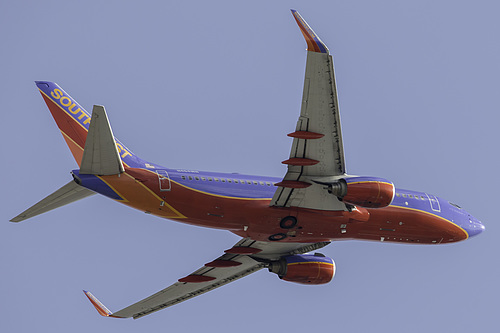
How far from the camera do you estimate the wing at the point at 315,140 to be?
3119 cm

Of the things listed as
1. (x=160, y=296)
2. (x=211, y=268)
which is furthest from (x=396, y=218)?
(x=160, y=296)

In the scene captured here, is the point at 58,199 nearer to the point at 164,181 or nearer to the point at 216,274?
the point at 164,181

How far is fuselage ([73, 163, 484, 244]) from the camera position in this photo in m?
35.6

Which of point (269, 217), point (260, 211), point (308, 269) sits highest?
point (260, 211)

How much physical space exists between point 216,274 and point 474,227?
14.2 metres

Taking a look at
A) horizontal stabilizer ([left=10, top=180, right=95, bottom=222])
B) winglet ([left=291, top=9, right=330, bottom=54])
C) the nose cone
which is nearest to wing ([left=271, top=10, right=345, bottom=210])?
winglet ([left=291, top=9, right=330, bottom=54])

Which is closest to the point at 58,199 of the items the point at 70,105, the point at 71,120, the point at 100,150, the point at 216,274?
the point at 100,150

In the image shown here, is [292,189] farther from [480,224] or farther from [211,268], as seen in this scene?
[480,224]

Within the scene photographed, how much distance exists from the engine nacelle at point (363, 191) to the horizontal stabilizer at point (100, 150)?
974 cm

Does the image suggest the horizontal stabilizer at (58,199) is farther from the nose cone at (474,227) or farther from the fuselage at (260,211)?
the nose cone at (474,227)

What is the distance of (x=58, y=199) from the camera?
35219mm

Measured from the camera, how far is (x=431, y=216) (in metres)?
42.0

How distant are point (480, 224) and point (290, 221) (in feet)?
38.9

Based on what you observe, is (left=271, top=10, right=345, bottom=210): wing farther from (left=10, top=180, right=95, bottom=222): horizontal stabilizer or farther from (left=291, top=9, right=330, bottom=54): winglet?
(left=10, top=180, right=95, bottom=222): horizontal stabilizer
